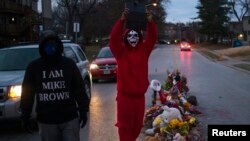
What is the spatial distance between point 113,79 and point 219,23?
83.0 metres

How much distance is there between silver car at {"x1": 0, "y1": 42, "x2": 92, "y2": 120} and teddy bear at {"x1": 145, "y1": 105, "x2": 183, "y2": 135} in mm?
1653

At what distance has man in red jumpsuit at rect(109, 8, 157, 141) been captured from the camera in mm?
6852

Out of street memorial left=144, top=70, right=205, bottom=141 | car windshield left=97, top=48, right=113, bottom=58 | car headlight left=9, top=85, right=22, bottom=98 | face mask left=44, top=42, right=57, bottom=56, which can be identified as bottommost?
street memorial left=144, top=70, right=205, bottom=141

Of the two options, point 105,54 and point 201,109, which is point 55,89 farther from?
point 105,54

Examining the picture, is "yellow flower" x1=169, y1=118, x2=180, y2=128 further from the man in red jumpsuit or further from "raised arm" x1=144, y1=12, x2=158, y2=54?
"raised arm" x1=144, y1=12, x2=158, y2=54

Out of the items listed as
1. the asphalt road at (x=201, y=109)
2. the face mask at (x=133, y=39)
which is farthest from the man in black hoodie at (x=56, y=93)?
the asphalt road at (x=201, y=109)

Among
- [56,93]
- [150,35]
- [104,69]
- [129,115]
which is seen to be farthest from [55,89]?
[104,69]

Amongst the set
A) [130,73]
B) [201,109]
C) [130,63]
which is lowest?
[201,109]

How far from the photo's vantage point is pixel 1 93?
10.1 metres

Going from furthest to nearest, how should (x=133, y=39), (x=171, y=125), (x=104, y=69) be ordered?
(x=104, y=69) → (x=171, y=125) → (x=133, y=39)

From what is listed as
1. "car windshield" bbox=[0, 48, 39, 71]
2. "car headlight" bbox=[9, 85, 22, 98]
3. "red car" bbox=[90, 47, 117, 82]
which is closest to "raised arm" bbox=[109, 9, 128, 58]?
"car headlight" bbox=[9, 85, 22, 98]

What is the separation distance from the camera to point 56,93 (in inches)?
226

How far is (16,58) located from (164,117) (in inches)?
171

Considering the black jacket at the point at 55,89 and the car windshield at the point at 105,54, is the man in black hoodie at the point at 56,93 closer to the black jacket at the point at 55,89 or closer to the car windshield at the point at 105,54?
the black jacket at the point at 55,89
